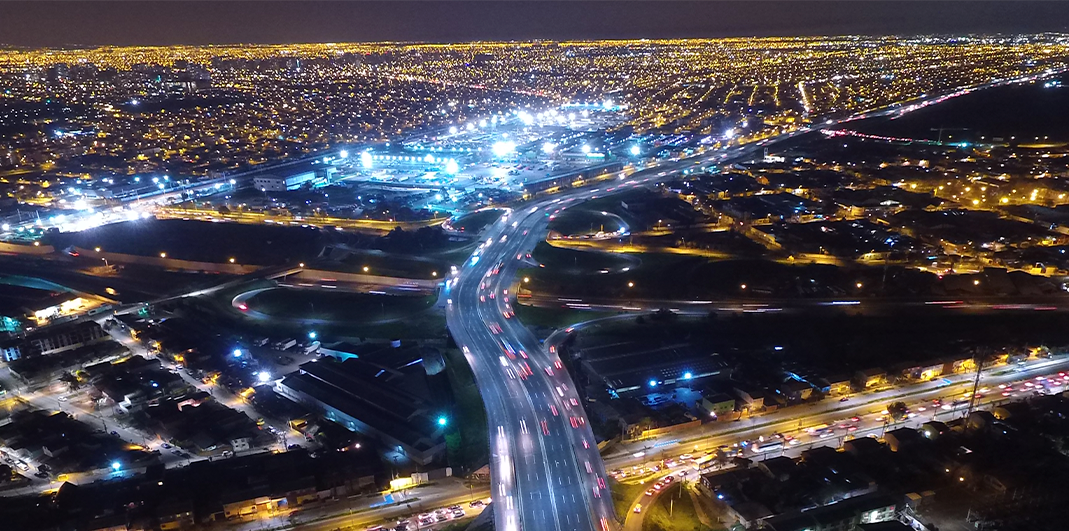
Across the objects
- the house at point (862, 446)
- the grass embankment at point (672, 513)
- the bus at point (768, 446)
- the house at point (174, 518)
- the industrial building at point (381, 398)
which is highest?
the industrial building at point (381, 398)

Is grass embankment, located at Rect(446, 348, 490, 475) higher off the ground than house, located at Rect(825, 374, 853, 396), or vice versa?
grass embankment, located at Rect(446, 348, 490, 475)

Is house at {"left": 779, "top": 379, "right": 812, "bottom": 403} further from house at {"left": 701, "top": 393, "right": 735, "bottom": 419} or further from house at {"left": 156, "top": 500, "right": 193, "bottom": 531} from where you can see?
house at {"left": 156, "top": 500, "right": 193, "bottom": 531}

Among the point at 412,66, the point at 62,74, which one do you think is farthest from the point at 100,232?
the point at 412,66

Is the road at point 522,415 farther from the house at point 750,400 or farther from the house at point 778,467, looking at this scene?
the house at point 750,400

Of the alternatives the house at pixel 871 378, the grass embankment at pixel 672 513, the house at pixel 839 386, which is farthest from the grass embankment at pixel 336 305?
the house at pixel 871 378

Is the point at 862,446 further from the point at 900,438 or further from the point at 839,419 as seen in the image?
the point at 839,419

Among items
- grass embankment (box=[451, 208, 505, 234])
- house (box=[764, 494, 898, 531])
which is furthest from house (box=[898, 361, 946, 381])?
grass embankment (box=[451, 208, 505, 234])

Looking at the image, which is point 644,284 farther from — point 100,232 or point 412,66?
point 412,66

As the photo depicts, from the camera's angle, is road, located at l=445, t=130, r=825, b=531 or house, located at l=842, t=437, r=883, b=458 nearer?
road, located at l=445, t=130, r=825, b=531

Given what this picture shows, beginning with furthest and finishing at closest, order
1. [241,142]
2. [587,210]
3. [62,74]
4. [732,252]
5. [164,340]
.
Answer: [62,74] < [241,142] < [587,210] < [732,252] < [164,340]
